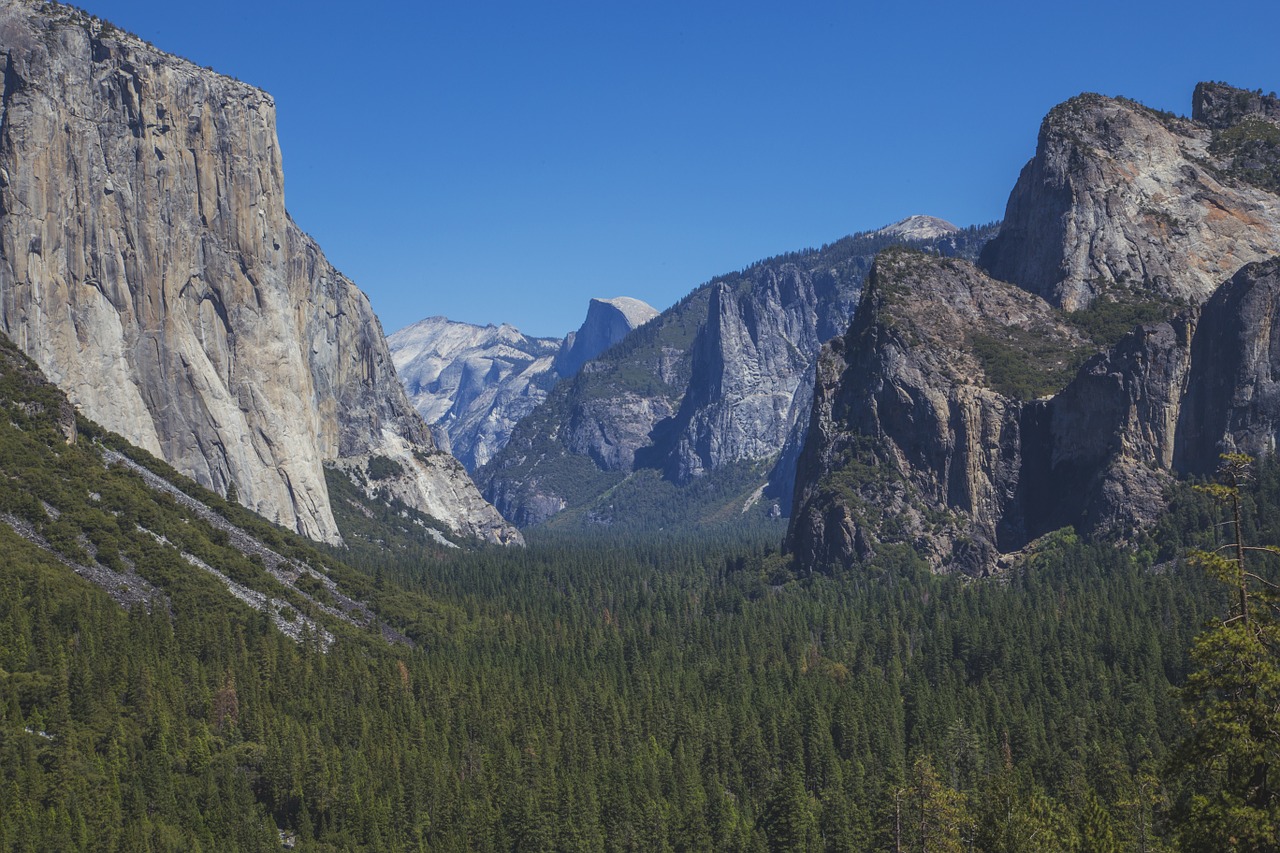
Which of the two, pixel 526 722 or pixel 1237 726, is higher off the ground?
pixel 526 722

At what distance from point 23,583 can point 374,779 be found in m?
45.3

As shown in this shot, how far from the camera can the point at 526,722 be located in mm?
137750

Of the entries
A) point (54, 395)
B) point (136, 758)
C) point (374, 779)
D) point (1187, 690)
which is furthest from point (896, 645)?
point (1187, 690)

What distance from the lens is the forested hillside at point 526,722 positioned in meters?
103

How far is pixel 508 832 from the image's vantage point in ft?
350

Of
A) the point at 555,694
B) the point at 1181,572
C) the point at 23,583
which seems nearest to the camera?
the point at 23,583

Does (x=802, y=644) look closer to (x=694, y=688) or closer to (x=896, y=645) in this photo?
(x=896, y=645)

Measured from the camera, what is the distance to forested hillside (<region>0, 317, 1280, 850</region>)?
10308 cm

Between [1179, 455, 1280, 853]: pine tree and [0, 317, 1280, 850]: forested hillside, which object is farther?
[0, 317, 1280, 850]: forested hillside

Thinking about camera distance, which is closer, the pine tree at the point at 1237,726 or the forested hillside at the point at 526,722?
the pine tree at the point at 1237,726

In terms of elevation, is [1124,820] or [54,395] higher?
[54,395]

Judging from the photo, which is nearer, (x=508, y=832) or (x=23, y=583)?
(x=508, y=832)

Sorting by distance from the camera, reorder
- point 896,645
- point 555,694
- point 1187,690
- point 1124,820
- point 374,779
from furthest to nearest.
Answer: point 896,645 → point 555,694 → point 374,779 → point 1124,820 → point 1187,690

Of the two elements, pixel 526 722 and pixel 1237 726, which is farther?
pixel 526 722
